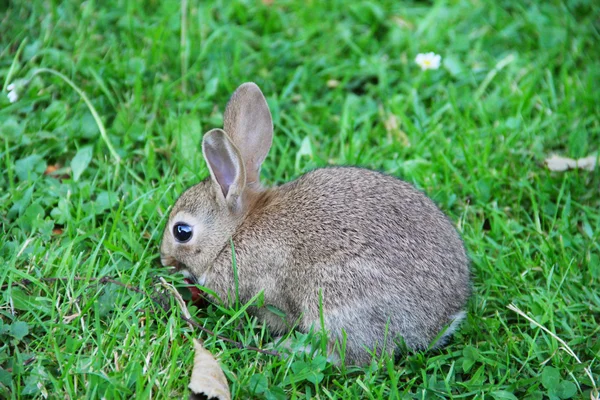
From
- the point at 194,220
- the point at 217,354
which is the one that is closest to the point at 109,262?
the point at 194,220

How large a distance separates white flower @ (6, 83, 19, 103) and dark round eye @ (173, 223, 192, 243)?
1.59 m

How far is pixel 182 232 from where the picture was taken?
183 inches

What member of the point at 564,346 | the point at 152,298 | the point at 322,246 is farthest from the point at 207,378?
the point at 564,346

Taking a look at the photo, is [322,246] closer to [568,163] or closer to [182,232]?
[182,232]

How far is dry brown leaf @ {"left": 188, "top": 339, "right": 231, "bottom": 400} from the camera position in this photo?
12.2ft

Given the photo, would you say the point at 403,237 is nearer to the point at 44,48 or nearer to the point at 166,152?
→ the point at 166,152

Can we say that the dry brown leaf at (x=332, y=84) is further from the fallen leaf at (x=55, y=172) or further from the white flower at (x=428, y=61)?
the fallen leaf at (x=55, y=172)

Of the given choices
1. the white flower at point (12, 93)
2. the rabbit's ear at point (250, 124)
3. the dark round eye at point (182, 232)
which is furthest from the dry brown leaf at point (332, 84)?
the white flower at point (12, 93)

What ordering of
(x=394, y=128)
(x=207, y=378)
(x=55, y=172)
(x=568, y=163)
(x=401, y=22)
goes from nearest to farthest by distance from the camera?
(x=207, y=378) → (x=55, y=172) → (x=568, y=163) → (x=394, y=128) → (x=401, y=22)

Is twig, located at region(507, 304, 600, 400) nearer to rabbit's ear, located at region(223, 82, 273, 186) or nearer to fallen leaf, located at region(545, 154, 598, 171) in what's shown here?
fallen leaf, located at region(545, 154, 598, 171)

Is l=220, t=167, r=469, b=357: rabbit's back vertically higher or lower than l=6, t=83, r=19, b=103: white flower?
lower

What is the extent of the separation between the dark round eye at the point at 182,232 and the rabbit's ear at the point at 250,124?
1.54ft

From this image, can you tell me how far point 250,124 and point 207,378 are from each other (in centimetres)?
163

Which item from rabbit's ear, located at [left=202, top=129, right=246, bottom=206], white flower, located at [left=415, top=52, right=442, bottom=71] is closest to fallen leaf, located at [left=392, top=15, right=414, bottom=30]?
white flower, located at [left=415, top=52, right=442, bottom=71]
